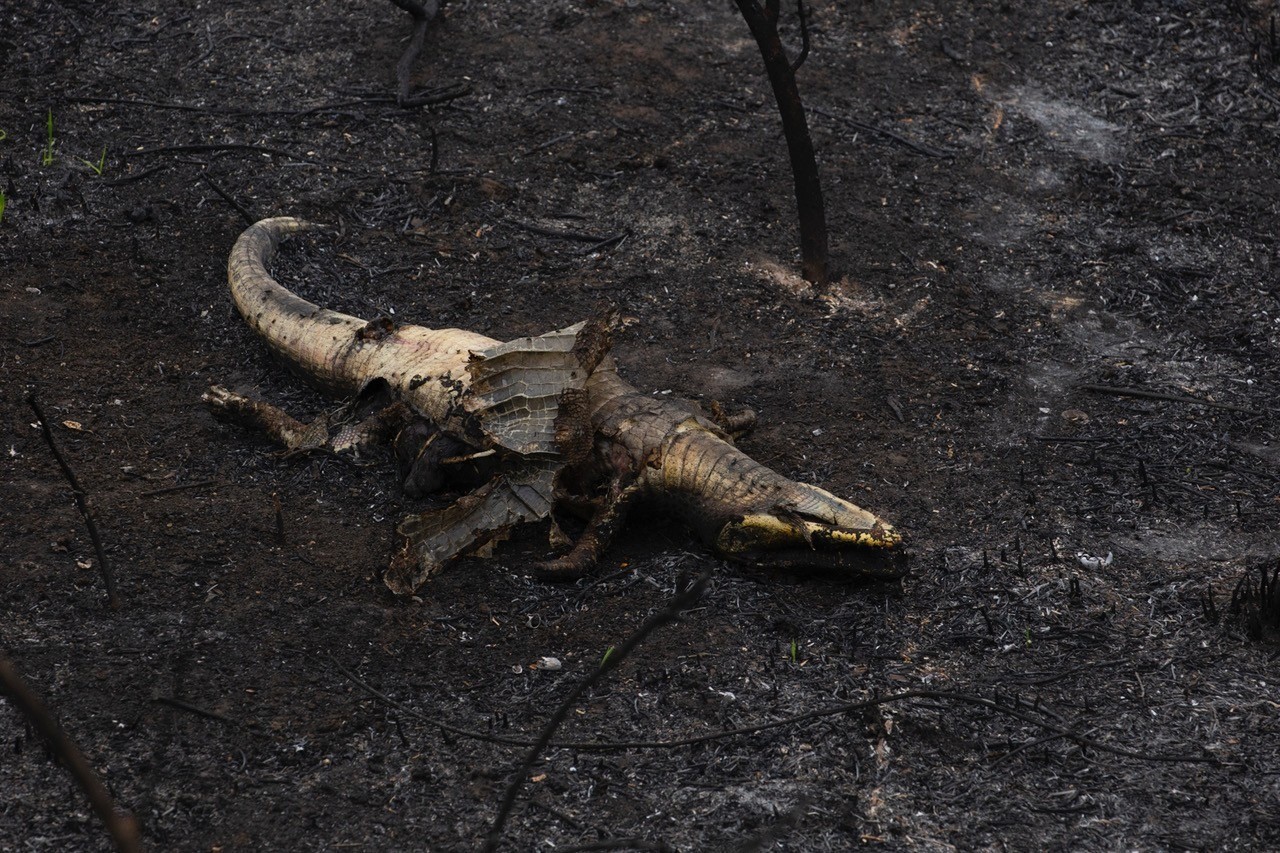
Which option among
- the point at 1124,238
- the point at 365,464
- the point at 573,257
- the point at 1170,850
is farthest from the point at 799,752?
the point at 1124,238

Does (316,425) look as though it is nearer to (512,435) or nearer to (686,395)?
(512,435)

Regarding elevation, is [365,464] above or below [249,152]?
below

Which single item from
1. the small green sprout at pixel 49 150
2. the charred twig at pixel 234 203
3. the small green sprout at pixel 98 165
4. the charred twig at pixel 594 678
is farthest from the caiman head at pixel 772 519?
the small green sprout at pixel 49 150

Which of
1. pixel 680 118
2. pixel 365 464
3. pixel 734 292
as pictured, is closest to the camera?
pixel 365 464

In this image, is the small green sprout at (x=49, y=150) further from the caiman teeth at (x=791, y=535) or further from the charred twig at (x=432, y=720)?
the caiman teeth at (x=791, y=535)

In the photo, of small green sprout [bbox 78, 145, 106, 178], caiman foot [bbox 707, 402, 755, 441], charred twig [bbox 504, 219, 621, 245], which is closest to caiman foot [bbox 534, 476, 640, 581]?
caiman foot [bbox 707, 402, 755, 441]

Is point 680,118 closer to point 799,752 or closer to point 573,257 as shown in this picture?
point 573,257
